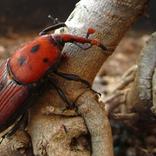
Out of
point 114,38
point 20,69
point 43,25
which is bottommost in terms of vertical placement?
point 43,25

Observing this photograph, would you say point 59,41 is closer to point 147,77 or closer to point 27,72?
point 27,72

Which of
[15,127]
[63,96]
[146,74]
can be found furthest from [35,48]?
[146,74]

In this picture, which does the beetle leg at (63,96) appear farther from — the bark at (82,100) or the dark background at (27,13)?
the dark background at (27,13)

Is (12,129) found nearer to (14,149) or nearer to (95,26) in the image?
(14,149)

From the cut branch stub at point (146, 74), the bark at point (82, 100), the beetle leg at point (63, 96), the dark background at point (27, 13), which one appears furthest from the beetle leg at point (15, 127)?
the dark background at point (27, 13)

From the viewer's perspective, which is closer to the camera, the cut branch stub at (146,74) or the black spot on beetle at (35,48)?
the black spot on beetle at (35,48)

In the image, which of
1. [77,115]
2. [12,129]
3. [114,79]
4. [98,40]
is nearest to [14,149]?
[12,129]

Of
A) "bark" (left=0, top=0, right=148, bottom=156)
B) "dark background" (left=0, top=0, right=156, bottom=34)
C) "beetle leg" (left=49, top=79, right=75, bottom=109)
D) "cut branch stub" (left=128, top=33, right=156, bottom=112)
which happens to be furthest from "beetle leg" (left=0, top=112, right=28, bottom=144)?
"dark background" (left=0, top=0, right=156, bottom=34)
